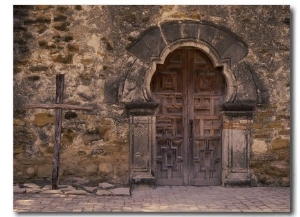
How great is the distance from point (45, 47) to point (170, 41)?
1876mm

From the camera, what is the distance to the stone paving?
4.55 meters

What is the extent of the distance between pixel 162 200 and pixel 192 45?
7.71 ft

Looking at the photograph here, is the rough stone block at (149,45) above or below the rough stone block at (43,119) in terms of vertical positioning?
above

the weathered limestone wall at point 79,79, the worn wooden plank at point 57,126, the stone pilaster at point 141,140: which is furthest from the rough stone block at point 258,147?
the worn wooden plank at point 57,126

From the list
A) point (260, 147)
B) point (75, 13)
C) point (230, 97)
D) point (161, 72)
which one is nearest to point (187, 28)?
point (161, 72)

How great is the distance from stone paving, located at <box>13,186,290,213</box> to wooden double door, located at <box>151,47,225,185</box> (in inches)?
11.7

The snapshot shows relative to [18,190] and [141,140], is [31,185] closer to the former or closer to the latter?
[18,190]

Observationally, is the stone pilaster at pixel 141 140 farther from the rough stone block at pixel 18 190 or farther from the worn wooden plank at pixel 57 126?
the rough stone block at pixel 18 190

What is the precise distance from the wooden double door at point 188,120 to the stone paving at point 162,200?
0.97 ft

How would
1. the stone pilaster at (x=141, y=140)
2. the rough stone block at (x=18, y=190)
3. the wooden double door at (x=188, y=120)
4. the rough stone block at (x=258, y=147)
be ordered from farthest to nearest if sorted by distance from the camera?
the wooden double door at (x=188, y=120), the rough stone block at (x=258, y=147), the stone pilaster at (x=141, y=140), the rough stone block at (x=18, y=190)

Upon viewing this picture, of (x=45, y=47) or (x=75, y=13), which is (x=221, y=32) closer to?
(x=75, y=13)

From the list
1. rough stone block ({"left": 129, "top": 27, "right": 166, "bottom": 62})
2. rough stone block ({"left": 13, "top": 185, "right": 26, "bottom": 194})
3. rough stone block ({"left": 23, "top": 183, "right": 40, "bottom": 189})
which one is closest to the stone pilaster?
rough stone block ({"left": 129, "top": 27, "right": 166, "bottom": 62})

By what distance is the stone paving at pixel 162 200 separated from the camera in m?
4.55

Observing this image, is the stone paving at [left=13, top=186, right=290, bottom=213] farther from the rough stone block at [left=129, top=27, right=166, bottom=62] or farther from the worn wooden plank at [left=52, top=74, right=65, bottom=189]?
the rough stone block at [left=129, top=27, right=166, bottom=62]
